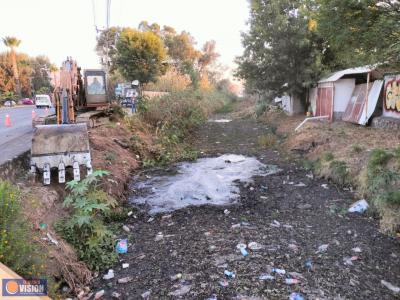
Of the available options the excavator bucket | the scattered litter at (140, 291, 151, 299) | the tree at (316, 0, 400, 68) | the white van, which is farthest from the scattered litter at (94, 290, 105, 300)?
the white van

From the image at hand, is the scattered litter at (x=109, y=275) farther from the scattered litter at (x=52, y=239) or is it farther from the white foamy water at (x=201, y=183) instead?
the white foamy water at (x=201, y=183)

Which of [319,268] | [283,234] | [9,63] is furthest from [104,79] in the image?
[9,63]

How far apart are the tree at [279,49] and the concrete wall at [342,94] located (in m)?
1.81

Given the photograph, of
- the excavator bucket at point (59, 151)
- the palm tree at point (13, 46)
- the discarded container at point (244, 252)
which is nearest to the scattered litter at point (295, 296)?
the discarded container at point (244, 252)

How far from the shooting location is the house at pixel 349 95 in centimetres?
1212

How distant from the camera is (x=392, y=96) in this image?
11.0 m

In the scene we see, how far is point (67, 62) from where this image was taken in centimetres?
945

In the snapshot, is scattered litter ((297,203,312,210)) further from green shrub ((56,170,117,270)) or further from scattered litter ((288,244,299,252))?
green shrub ((56,170,117,270))

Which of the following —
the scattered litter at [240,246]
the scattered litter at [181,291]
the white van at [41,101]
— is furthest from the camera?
the white van at [41,101]

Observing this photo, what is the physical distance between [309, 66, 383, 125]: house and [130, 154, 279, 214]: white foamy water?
4.76 metres

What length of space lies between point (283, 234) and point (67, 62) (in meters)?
7.42

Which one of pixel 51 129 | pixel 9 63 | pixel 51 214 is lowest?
pixel 51 214

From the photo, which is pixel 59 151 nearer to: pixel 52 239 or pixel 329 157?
pixel 52 239

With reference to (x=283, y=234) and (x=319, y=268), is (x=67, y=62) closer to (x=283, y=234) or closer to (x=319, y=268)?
(x=283, y=234)
